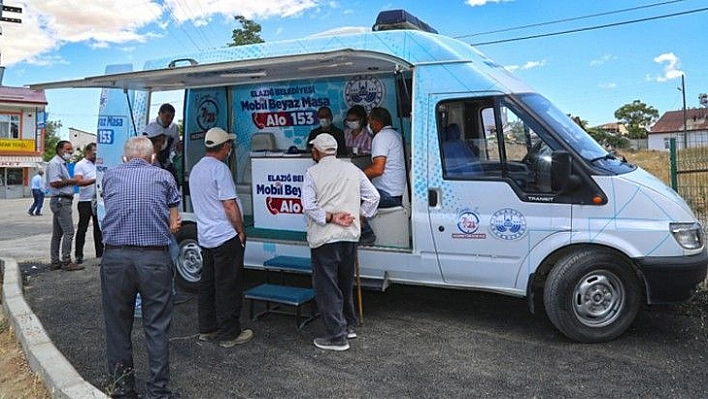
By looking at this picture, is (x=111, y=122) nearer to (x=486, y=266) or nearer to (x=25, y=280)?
(x=25, y=280)

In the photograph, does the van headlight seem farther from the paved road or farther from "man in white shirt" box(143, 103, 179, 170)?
"man in white shirt" box(143, 103, 179, 170)

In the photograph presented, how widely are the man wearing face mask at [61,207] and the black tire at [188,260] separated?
228 cm

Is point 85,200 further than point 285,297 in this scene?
Yes

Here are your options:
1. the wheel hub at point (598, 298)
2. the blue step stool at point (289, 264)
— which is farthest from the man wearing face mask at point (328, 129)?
the wheel hub at point (598, 298)

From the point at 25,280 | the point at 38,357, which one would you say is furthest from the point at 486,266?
the point at 25,280

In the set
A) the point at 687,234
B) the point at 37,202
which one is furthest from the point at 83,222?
the point at 37,202

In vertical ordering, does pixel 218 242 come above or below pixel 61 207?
below

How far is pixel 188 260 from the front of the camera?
6.70m

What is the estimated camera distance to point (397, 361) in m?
4.53

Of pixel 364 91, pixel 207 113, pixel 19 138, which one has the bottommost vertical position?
pixel 207 113

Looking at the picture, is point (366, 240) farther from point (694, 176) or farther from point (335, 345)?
point (694, 176)

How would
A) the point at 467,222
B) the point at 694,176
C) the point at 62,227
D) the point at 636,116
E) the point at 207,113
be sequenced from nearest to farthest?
the point at 467,222, the point at 694,176, the point at 207,113, the point at 62,227, the point at 636,116

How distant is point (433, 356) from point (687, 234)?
89.7 inches

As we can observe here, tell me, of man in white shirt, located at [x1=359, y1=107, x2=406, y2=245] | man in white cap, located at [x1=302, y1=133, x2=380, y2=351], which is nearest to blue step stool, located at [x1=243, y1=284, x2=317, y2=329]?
man in white cap, located at [x1=302, y1=133, x2=380, y2=351]
